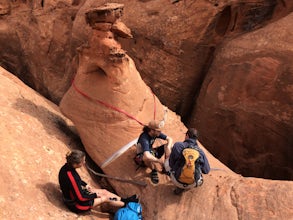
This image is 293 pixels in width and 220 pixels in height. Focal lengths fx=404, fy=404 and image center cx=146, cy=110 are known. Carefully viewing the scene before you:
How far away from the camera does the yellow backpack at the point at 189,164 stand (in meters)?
5.02

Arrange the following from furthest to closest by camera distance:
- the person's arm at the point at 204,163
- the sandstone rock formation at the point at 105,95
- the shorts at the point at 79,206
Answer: the sandstone rock formation at the point at 105,95 → the person's arm at the point at 204,163 → the shorts at the point at 79,206

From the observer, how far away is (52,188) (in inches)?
211

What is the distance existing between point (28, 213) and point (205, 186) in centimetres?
237

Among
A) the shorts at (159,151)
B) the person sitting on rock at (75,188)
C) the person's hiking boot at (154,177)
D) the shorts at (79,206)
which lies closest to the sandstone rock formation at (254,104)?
Result: the shorts at (159,151)

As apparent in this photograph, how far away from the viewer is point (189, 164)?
5020 mm

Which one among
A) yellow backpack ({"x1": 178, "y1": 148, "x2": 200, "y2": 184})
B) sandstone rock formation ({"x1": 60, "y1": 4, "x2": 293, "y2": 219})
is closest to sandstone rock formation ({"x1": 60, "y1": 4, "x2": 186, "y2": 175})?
sandstone rock formation ({"x1": 60, "y1": 4, "x2": 293, "y2": 219})

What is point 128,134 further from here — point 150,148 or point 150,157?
point 150,157

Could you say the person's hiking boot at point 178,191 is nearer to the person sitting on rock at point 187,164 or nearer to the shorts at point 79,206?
the person sitting on rock at point 187,164

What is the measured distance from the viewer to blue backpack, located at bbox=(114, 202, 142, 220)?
16.9ft

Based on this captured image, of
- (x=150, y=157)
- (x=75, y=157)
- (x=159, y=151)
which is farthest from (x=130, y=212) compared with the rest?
(x=159, y=151)

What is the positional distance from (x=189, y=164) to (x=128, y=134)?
1.97 meters

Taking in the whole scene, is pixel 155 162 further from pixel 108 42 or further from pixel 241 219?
pixel 108 42

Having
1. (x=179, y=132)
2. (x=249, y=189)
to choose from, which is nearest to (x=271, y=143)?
(x=179, y=132)

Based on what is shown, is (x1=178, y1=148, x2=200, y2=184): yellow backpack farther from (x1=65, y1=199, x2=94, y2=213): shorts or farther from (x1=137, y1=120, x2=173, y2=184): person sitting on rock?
(x1=65, y1=199, x2=94, y2=213): shorts
